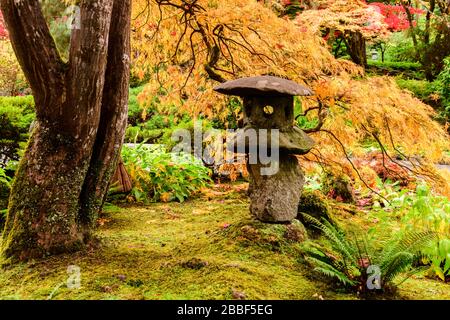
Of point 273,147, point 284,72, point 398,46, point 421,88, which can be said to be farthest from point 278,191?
point 398,46

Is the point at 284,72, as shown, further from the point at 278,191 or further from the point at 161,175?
the point at 161,175

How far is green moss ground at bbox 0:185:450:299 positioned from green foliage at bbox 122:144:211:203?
2005 mm

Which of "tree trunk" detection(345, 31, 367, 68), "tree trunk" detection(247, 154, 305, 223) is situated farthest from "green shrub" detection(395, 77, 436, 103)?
"tree trunk" detection(247, 154, 305, 223)

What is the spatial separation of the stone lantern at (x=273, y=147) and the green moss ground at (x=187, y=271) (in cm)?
20

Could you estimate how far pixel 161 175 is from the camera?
6.54 meters

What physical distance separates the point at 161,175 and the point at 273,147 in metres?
3.32

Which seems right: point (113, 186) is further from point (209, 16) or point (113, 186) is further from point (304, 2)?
point (304, 2)

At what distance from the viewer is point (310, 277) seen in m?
3.12

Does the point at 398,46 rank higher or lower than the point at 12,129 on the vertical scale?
higher

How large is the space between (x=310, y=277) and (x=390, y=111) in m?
1.59

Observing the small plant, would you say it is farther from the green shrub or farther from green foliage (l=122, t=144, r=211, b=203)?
the green shrub

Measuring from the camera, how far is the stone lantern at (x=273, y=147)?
11.7ft

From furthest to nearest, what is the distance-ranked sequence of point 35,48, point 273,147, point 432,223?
1. point 432,223
2. point 273,147
3. point 35,48
